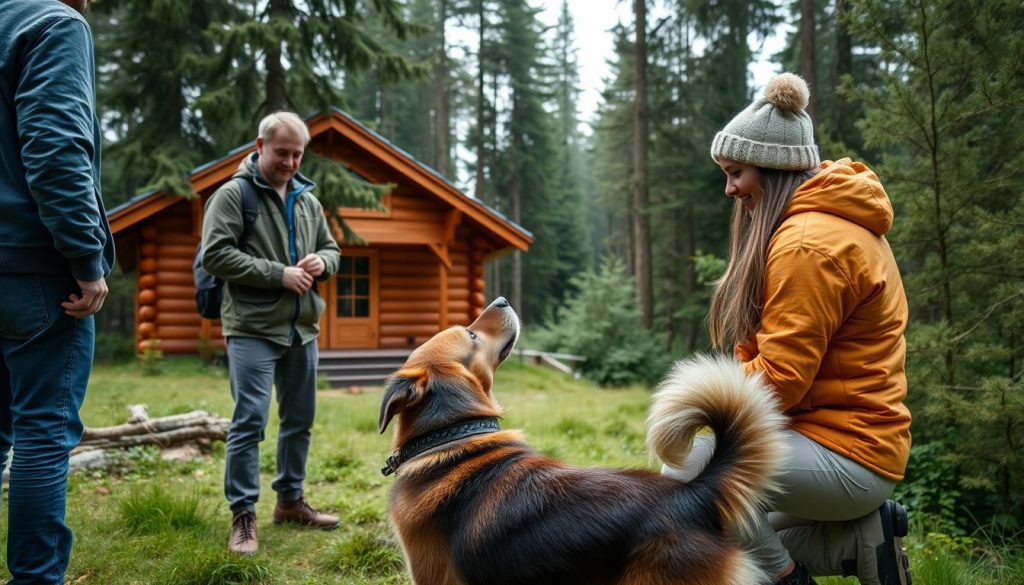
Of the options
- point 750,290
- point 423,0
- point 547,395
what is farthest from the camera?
point 423,0

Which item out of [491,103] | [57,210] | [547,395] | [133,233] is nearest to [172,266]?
[133,233]

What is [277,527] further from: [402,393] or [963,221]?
[963,221]

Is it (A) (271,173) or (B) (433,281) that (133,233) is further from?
(A) (271,173)

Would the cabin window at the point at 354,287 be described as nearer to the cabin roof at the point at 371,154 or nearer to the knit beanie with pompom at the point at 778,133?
the cabin roof at the point at 371,154

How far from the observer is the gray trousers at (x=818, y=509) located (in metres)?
2.14

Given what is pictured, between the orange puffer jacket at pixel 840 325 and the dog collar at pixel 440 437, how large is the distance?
3.24ft

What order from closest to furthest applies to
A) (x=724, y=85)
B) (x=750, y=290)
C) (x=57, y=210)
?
(x=57, y=210) → (x=750, y=290) → (x=724, y=85)

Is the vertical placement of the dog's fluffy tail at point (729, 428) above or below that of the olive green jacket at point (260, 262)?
below

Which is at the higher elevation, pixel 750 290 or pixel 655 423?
pixel 750 290

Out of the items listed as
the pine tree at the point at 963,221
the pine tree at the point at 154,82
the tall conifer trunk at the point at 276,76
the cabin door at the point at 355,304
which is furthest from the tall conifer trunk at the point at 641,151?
the pine tree at the point at 963,221

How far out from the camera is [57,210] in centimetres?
223

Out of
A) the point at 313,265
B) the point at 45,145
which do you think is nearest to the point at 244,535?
the point at 313,265

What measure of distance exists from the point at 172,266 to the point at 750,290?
42.1ft

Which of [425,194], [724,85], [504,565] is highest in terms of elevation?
[724,85]
